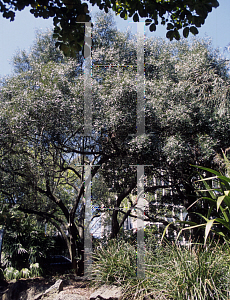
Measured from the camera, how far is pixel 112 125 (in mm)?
4727

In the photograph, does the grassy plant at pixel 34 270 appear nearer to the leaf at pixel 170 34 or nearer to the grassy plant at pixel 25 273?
the grassy plant at pixel 25 273

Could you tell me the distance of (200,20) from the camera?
249cm

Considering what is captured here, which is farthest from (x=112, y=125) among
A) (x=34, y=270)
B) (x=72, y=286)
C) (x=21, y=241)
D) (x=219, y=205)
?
(x=34, y=270)

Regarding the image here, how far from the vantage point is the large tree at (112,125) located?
4.75 m

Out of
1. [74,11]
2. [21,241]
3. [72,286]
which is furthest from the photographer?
[21,241]

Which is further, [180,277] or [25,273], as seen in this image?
[25,273]

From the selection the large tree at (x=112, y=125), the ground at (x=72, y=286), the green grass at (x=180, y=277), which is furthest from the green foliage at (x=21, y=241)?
the green grass at (x=180, y=277)

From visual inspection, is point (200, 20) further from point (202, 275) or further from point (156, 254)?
point (156, 254)

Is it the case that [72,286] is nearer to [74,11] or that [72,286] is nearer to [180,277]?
[180,277]

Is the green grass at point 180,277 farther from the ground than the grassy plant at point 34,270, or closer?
farther from the ground

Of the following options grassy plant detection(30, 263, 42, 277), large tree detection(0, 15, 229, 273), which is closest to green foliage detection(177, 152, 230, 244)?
large tree detection(0, 15, 229, 273)

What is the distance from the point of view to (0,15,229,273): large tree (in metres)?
4.75

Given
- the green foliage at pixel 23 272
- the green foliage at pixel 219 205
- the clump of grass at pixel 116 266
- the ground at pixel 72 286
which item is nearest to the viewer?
the green foliage at pixel 219 205

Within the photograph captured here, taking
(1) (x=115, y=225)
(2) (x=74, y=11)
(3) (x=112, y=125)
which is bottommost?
(1) (x=115, y=225)
